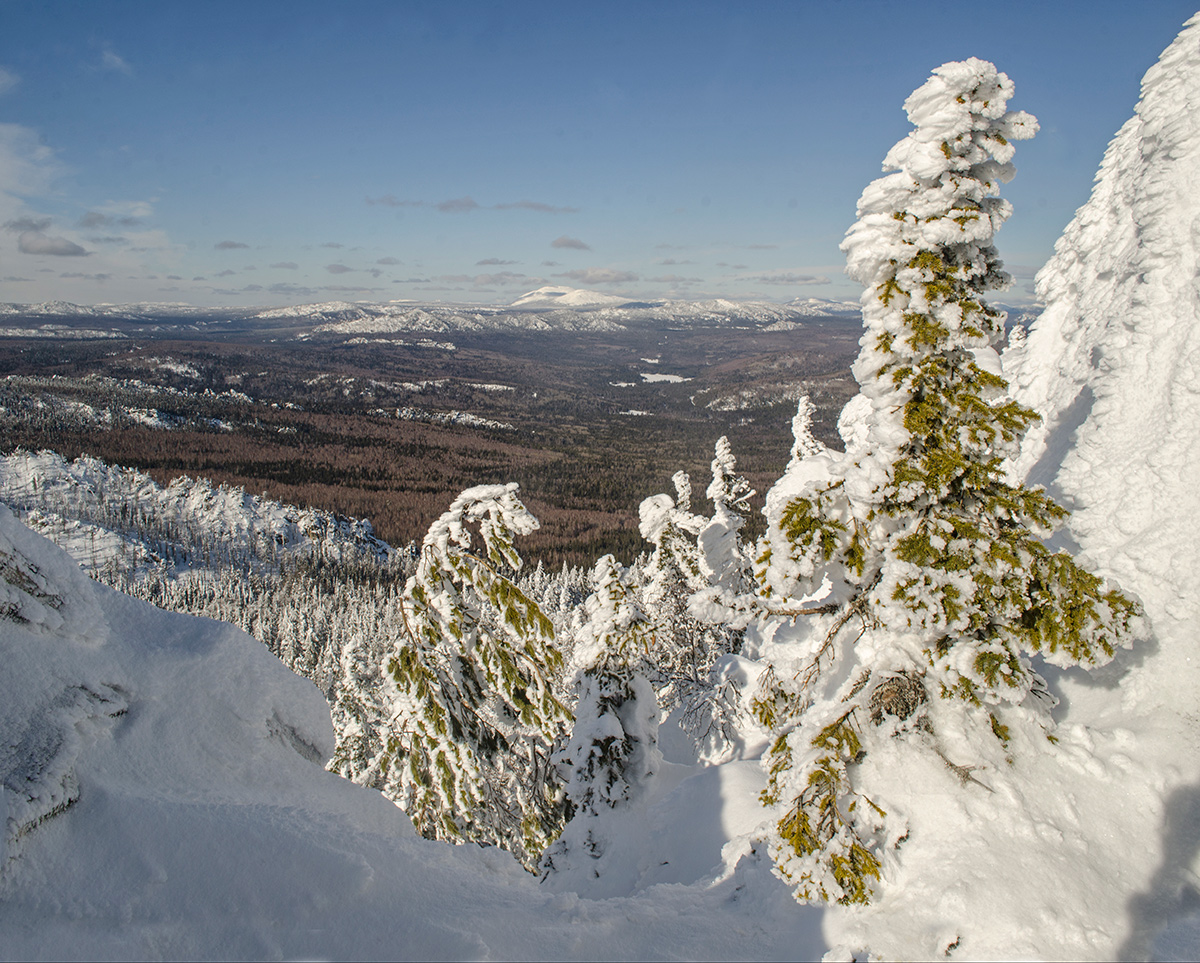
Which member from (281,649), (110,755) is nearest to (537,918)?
(110,755)

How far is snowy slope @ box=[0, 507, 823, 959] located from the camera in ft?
12.4

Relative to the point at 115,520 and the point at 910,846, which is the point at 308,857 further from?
the point at 115,520

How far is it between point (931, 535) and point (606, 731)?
29.8 ft

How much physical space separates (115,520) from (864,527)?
161999 millimetres

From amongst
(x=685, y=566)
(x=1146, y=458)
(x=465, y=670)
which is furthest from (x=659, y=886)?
(x=685, y=566)

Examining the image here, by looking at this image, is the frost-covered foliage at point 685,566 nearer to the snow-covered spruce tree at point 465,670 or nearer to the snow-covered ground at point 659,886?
the snow-covered spruce tree at point 465,670

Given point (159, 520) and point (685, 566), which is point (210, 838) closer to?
point (685, 566)

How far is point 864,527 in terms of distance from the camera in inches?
209

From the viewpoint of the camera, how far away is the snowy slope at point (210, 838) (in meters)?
3.77

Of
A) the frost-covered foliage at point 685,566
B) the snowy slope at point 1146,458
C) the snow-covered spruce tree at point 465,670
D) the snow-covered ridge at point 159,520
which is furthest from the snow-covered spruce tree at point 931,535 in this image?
the snow-covered ridge at point 159,520

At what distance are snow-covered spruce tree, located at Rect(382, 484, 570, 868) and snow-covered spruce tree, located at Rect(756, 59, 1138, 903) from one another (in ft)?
14.4

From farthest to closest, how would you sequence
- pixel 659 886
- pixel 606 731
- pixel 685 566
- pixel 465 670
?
pixel 685 566
pixel 606 731
pixel 465 670
pixel 659 886

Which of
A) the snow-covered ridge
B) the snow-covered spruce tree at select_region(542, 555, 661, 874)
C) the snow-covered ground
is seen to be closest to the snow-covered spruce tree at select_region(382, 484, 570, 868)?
the snow-covered ground

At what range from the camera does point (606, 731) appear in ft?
40.5
